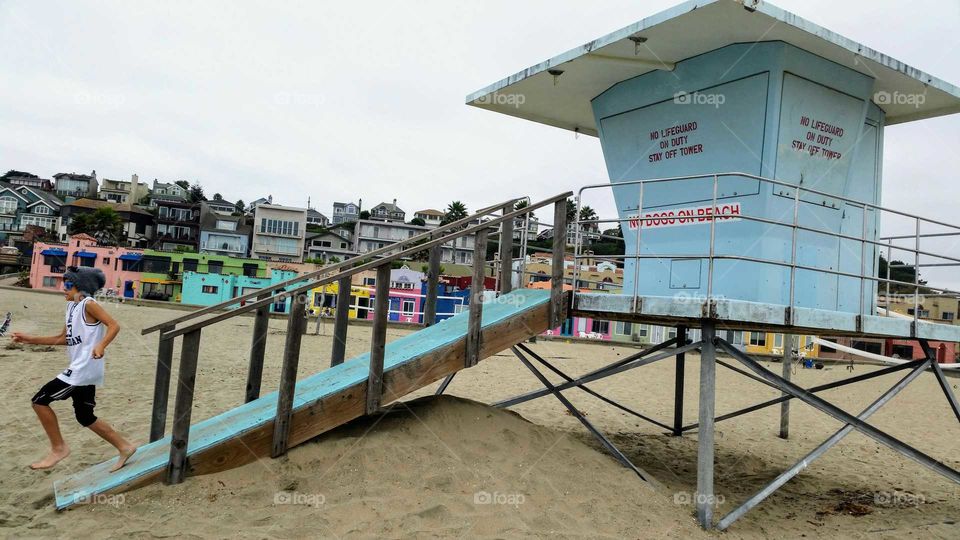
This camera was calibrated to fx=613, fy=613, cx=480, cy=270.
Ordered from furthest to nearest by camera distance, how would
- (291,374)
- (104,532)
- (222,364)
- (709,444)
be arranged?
(222,364), (709,444), (291,374), (104,532)

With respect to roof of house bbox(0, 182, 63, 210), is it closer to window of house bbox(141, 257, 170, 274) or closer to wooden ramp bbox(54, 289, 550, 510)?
window of house bbox(141, 257, 170, 274)

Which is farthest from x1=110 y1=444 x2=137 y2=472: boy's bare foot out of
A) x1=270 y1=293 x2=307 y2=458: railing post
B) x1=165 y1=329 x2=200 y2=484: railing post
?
x1=270 y1=293 x2=307 y2=458: railing post

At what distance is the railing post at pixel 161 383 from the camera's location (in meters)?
5.32

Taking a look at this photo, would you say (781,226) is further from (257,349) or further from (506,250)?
(257,349)

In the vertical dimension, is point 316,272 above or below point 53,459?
above

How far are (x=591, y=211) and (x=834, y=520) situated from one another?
99.7 metres

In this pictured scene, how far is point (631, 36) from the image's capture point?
6777 millimetres

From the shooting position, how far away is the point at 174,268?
55438mm

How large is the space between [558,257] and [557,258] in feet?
0.07

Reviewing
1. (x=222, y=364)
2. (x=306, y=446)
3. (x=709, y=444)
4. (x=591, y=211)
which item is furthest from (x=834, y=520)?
(x=591, y=211)

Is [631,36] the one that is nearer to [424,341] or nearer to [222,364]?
[424,341]

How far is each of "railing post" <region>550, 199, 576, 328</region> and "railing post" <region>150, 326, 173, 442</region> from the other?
12.0ft

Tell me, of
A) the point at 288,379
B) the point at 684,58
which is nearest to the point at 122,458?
the point at 288,379

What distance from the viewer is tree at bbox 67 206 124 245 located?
77.2m
